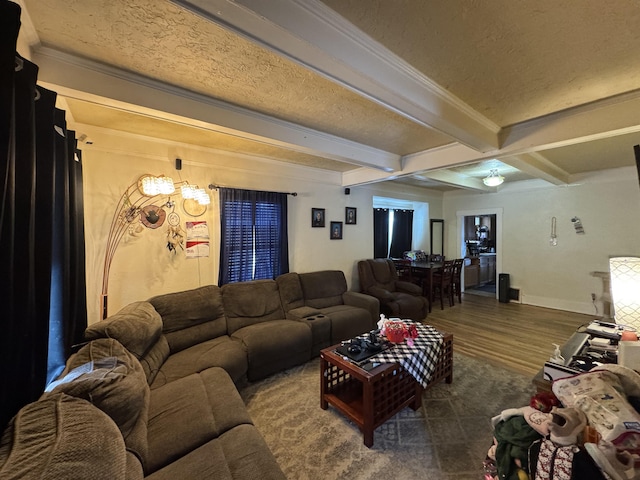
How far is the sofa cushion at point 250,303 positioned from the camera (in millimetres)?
2893

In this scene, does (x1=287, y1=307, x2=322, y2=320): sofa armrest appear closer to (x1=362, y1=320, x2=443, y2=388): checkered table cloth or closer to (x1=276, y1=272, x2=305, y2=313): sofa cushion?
(x1=276, y1=272, x2=305, y2=313): sofa cushion

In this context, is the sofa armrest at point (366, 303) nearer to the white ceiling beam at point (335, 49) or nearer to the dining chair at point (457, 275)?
the dining chair at point (457, 275)

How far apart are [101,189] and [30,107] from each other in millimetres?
1803

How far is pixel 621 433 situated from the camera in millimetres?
820

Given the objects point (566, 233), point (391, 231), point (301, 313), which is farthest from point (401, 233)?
point (301, 313)

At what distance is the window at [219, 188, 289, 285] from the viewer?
3160mm

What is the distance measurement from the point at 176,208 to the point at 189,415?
2.17 meters

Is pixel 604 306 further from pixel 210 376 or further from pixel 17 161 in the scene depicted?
pixel 17 161

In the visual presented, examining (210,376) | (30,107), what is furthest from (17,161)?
(210,376)

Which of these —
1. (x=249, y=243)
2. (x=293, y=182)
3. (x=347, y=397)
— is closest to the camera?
(x=347, y=397)

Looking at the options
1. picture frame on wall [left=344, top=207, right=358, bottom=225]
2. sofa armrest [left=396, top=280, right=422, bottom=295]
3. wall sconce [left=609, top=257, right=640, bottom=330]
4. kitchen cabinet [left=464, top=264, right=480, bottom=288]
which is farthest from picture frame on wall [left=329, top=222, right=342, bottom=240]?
kitchen cabinet [left=464, top=264, right=480, bottom=288]

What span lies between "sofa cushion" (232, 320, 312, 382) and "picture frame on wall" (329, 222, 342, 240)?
5.97 ft

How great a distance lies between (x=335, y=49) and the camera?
48.3 inches

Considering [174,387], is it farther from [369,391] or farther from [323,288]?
[323,288]
